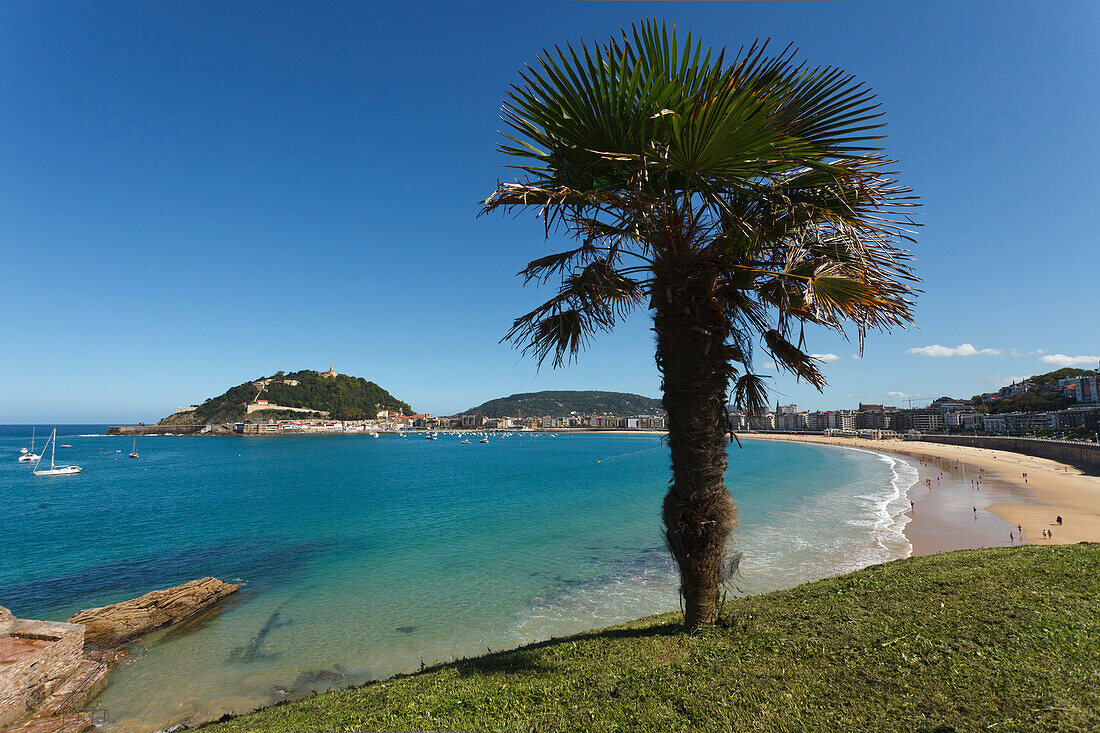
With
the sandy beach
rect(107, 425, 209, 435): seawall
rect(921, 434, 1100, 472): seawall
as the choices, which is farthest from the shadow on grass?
rect(107, 425, 209, 435): seawall

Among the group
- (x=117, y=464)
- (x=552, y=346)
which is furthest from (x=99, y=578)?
(x=117, y=464)

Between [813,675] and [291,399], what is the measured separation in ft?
642

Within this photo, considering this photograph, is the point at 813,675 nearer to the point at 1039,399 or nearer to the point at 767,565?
the point at 767,565

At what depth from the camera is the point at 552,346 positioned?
536 cm

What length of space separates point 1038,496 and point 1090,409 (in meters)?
82.9

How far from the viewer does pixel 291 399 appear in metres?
173

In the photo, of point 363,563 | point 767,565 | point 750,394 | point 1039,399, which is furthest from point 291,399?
point 1039,399

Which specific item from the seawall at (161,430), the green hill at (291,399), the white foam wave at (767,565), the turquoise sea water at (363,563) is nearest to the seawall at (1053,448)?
the turquoise sea water at (363,563)

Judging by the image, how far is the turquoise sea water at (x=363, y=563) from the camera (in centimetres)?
1052

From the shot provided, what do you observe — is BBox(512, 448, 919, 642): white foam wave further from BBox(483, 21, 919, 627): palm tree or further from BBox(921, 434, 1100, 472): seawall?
BBox(921, 434, 1100, 472): seawall

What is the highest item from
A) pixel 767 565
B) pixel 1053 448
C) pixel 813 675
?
pixel 813 675

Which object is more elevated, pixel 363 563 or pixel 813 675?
pixel 813 675

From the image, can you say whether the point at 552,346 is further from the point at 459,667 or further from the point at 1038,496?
the point at 1038,496

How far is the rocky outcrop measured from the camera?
11461 mm
